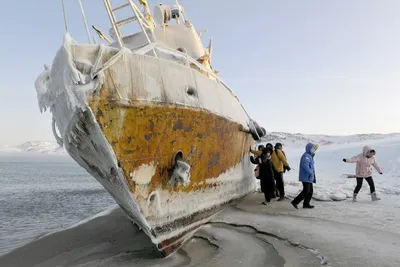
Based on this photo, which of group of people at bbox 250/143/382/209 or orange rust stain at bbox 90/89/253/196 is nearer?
orange rust stain at bbox 90/89/253/196

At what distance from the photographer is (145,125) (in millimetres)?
4086

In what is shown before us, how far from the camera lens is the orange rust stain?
12.3 feet

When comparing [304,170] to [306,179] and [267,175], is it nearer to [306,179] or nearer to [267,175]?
[306,179]

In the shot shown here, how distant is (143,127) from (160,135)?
1.03 feet

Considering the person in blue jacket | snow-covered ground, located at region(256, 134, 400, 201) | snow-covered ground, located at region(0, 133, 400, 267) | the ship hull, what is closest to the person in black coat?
snow-covered ground, located at region(0, 133, 400, 267)

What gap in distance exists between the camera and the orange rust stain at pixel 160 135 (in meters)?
3.76

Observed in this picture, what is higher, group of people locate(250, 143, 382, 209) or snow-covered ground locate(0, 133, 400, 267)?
group of people locate(250, 143, 382, 209)

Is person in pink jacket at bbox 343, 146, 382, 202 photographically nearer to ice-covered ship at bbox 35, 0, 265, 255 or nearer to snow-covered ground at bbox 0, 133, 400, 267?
snow-covered ground at bbox 0, 133, 400, 267

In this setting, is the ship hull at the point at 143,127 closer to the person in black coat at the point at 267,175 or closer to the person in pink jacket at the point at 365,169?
the person in black coat at the point at 267,175

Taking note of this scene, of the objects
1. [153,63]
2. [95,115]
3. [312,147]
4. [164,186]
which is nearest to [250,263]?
[164,186]

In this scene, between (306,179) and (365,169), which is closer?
(306,179)

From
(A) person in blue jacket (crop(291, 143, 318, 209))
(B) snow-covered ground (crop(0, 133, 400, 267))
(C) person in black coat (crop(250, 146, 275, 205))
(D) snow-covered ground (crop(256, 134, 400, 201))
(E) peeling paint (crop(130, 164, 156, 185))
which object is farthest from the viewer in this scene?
(D) snow-covered ground (crop(256, 134, 400, 201))

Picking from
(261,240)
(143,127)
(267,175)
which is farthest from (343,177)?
(143,127)

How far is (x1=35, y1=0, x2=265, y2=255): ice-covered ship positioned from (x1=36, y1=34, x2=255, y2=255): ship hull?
1 cm
